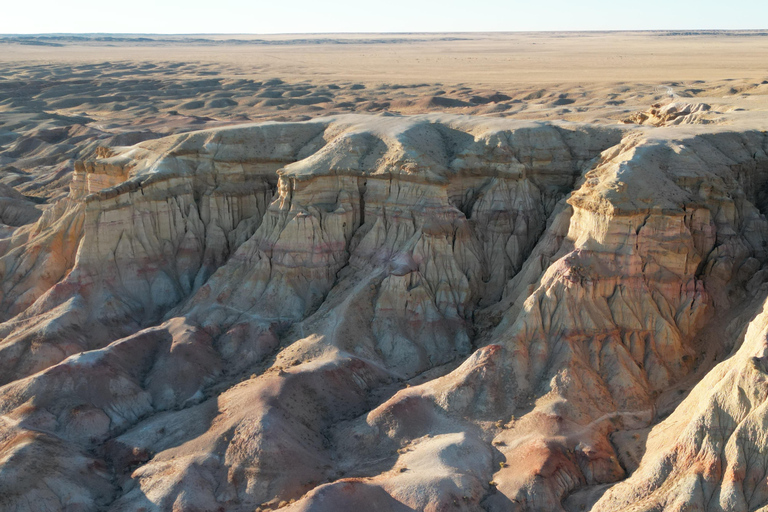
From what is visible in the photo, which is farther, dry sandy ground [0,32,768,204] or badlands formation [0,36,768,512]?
dry sandy ground [0,32,768,204]

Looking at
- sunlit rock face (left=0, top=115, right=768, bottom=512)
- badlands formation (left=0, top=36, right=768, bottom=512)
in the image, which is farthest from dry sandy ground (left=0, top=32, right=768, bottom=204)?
sunlit rock face (left=0, top=115, right=768, bottom=512)

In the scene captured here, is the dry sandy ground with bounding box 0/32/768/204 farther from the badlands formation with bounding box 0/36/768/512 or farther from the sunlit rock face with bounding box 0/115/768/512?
the sunlit rock face with bounding box 0/115/768/512

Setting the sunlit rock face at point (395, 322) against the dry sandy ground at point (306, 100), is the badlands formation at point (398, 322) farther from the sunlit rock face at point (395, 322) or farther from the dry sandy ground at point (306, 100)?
the dry sandy ground at point (306, 100)

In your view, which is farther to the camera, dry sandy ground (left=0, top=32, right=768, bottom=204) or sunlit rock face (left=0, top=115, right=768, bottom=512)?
dry sandy ground (left=0, top=32, right=768, bottom=204)

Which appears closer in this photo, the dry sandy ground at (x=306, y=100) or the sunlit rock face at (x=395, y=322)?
the sunlit rock face at (x=395, y=322)

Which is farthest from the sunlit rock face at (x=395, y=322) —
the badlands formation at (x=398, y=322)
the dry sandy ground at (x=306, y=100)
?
the dry sandy ground at (x=306, y=100)
